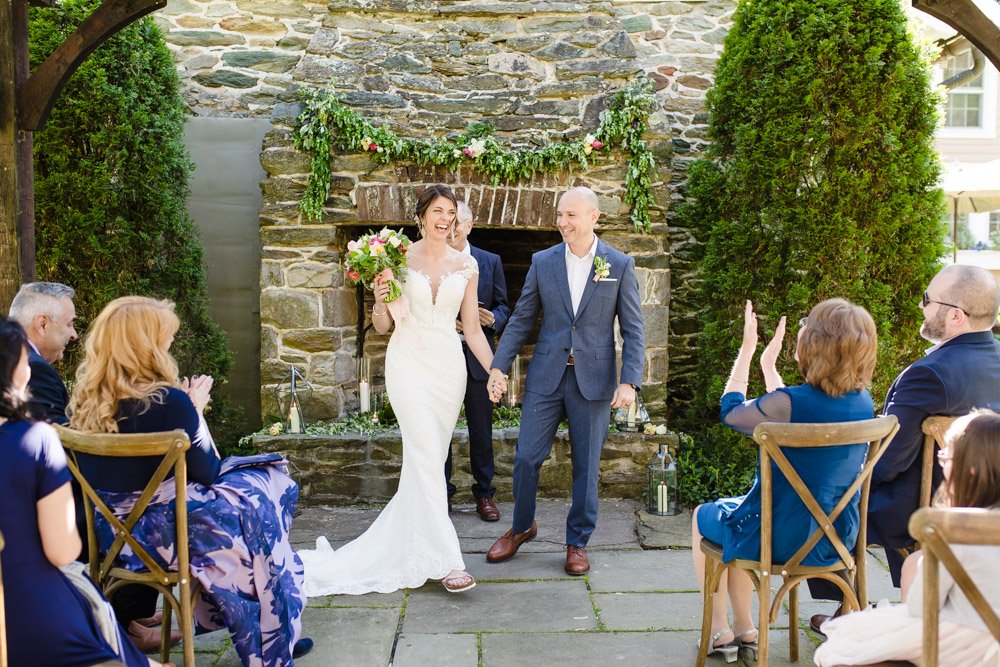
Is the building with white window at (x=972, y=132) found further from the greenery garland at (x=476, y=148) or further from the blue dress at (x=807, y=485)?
the blue dress at (x=807, y=485)

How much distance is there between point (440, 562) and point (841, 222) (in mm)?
3219

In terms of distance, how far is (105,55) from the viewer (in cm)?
553

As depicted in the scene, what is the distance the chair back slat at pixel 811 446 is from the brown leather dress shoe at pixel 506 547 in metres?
1.78

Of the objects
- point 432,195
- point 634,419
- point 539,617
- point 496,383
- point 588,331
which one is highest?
point 432,195

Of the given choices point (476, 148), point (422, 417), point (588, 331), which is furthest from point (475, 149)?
point (422, 417)

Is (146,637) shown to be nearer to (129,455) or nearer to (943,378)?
(129,455)

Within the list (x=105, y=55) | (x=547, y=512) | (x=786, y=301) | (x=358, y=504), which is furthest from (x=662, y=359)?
(x=105, y=55)

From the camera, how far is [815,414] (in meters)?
2.81

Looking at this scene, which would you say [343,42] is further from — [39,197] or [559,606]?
[559,606]

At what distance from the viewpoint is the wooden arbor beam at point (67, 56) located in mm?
3975

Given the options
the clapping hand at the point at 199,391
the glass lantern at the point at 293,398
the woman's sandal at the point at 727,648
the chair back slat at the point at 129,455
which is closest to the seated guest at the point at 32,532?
the chair back slat at the point at 129,455

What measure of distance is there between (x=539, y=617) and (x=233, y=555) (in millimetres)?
1385

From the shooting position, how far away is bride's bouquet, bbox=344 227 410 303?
417 centimetres

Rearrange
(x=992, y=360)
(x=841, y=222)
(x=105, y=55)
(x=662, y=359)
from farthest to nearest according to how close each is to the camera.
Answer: (x=662, y=359)
(x=105, y=55)
(x=841, y=222)
(x=992, y=360)
